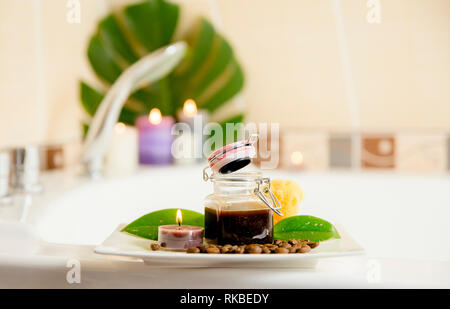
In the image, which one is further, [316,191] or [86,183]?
[316,191]

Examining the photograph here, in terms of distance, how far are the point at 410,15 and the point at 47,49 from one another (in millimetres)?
1013

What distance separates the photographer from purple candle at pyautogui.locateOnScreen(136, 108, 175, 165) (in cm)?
156

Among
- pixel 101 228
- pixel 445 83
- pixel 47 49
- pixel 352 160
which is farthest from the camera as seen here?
pixel 352 160

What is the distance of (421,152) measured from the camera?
5.22 ft

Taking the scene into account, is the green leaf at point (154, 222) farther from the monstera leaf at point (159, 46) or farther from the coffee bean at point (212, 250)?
the monstera leaf at point (159, 46)

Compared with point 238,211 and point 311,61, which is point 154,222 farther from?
→ point 311,61

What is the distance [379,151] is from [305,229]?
1.07m

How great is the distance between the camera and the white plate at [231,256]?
0.54 metres

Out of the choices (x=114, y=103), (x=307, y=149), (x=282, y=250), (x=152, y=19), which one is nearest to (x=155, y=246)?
(x=282, y=250)

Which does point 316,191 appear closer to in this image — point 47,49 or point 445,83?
point 445,83

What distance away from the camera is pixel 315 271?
0.55 m

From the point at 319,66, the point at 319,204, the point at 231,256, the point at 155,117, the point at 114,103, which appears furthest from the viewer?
the point at 319,66
